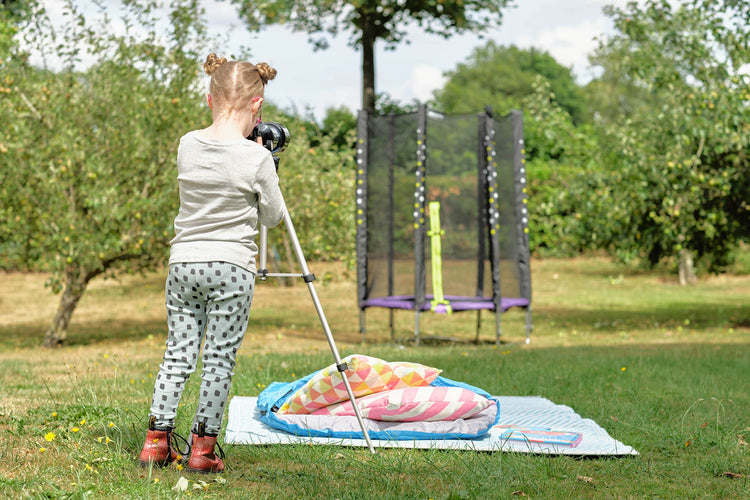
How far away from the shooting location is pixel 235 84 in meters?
3.11

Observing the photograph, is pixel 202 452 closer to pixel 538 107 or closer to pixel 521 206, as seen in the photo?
pixel 521 206

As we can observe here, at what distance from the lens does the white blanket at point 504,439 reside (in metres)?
3.64

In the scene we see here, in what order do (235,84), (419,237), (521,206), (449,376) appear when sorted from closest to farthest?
1. (235,84)
2. (449,376)
3. (419,237)
4. (521,206)

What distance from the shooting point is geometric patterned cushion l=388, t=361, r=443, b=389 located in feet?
13.6

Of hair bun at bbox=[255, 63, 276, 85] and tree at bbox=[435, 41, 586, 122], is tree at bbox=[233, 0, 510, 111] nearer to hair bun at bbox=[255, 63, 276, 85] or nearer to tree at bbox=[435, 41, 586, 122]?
hair bun at bbox=[255, 63, 276, 85]

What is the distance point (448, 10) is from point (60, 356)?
1169 centimetres

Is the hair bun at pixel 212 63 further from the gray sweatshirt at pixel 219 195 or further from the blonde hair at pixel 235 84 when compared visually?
the gray sweatshirt at pixel 219 195

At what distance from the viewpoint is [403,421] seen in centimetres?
396

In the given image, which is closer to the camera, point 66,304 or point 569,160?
point 66,304

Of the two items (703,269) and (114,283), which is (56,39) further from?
(703,269)

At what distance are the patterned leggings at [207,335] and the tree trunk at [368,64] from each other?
13489mm

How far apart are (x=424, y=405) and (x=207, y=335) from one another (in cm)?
129

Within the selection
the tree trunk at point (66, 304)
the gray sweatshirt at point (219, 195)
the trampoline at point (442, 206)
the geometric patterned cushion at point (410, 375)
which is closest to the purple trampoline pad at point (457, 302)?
the trampoline at point (442, 206)

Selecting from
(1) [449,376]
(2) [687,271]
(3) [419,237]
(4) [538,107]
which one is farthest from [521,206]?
(2) [687,271]
